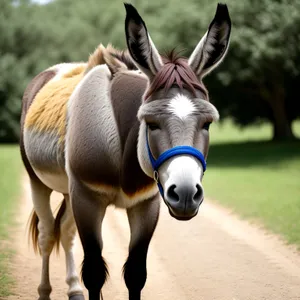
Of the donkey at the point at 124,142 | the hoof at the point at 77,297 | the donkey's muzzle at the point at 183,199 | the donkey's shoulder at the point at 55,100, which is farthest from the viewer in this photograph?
the hoof at the point at 77,297

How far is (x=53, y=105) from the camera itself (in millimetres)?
4566

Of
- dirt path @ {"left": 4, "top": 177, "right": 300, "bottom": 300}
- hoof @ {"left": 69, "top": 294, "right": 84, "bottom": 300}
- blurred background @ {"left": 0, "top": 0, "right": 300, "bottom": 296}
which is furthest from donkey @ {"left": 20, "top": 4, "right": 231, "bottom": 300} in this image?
blurred background @ {"left": 0, "top": 0, "right": 300, "bottom": 296}

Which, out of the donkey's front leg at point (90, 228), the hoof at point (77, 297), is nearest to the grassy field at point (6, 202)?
the hoof at point (77, 297)

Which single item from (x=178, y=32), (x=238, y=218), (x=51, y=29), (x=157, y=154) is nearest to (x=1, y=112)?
(x=51, y=29)

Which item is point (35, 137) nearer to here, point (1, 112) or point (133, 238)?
point (133, 238)

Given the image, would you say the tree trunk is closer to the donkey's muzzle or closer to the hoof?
the hoof

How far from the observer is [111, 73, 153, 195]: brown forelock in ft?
11.7

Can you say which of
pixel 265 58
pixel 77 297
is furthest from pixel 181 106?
pixel 265 58

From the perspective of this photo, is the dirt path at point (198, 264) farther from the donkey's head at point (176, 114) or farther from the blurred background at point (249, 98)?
the donkey's head at point (176, 114)

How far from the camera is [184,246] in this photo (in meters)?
7.15

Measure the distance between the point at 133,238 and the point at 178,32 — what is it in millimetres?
16552

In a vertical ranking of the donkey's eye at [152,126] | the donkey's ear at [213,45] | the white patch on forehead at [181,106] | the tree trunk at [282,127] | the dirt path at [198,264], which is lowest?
the tree trunk at [282,127]

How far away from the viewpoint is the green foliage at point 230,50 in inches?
677

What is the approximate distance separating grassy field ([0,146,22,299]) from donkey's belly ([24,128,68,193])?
117cm
